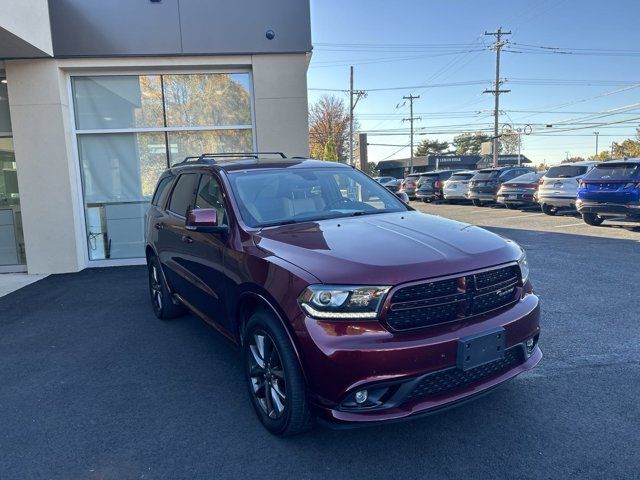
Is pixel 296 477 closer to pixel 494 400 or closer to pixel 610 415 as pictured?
pixel 494 400

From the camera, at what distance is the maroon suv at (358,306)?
2.48 m

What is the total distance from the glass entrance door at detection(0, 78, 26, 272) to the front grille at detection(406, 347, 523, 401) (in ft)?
29.7

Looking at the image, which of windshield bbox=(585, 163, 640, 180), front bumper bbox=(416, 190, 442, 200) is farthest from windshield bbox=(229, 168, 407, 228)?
front bumper bbox=(416, 190, 442, 200)

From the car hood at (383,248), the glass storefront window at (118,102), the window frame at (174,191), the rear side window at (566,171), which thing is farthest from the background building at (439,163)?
the car hood at (383,248)

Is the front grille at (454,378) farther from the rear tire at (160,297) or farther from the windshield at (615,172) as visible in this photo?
the windshield at (615,172)

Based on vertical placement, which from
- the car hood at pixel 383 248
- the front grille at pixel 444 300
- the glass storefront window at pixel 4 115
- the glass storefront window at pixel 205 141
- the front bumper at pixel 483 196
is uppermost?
the glass storefront window at pixel 4 115

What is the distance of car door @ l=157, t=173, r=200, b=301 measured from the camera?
4.46m

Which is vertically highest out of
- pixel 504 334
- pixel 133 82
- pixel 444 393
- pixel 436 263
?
pixel 133 82

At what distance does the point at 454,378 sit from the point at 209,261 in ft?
6.88

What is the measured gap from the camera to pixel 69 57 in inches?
331

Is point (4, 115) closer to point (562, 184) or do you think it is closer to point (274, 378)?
point (274, 378)

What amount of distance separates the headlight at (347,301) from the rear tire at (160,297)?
10.2ft

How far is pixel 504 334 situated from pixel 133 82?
867 centimetres

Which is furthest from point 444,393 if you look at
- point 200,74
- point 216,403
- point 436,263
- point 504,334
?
point 200,74
